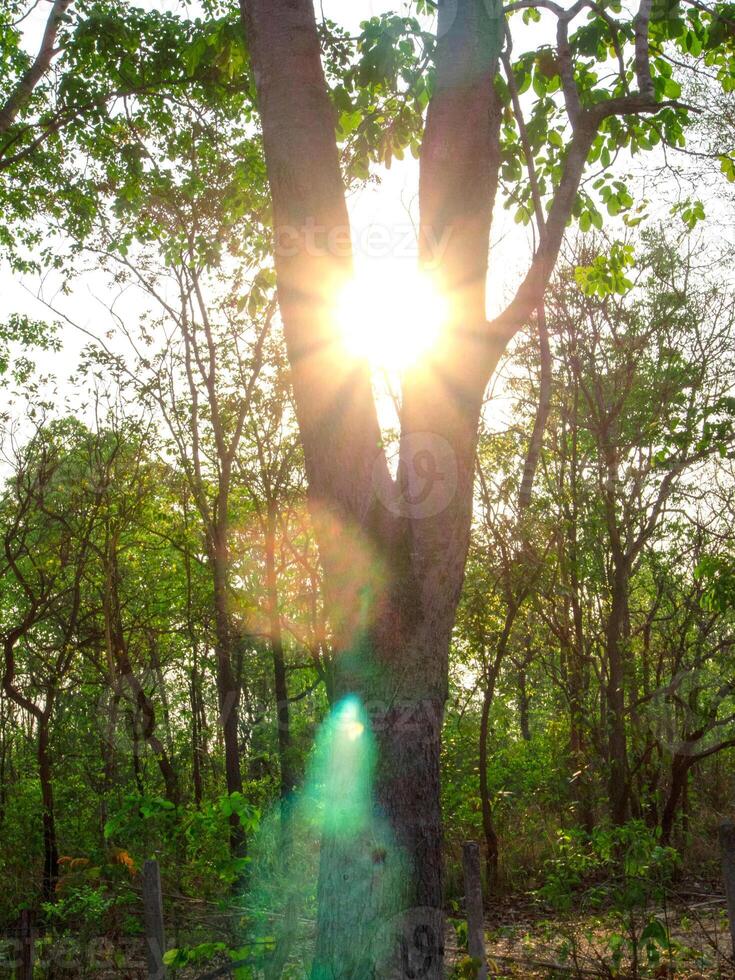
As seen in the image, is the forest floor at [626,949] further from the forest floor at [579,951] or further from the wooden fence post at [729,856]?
the wooden fence post at [729,856]

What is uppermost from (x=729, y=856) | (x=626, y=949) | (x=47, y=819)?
(x=47, y=819)

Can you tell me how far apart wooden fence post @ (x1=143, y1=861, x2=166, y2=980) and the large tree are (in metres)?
2.45

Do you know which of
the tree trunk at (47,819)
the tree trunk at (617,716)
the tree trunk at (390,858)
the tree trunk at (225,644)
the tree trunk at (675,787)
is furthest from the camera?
the tree trunk at (47,819)

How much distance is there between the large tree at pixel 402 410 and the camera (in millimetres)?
2756

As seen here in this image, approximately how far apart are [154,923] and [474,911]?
1.78 meters

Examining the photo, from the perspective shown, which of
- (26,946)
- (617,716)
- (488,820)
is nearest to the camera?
(26,946)

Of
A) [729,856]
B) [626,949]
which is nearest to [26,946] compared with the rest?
[626,949]

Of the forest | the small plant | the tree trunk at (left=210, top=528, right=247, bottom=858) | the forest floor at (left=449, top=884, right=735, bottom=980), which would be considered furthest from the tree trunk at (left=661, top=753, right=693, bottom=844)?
the tree trunk at (left=210, top=528, right=247, bottom=858)

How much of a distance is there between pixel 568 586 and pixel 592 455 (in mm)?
1847

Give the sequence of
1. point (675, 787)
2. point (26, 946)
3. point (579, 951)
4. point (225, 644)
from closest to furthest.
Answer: point (579, 951), point (26, 946), point (675, 787), point (225, 644)

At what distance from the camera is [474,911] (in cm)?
502

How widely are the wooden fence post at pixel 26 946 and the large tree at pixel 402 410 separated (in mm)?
4424

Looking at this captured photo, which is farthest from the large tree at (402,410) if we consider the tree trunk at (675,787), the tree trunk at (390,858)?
the tree trunk at (675,787)

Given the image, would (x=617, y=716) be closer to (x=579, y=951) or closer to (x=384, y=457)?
(x=579, y=951)
